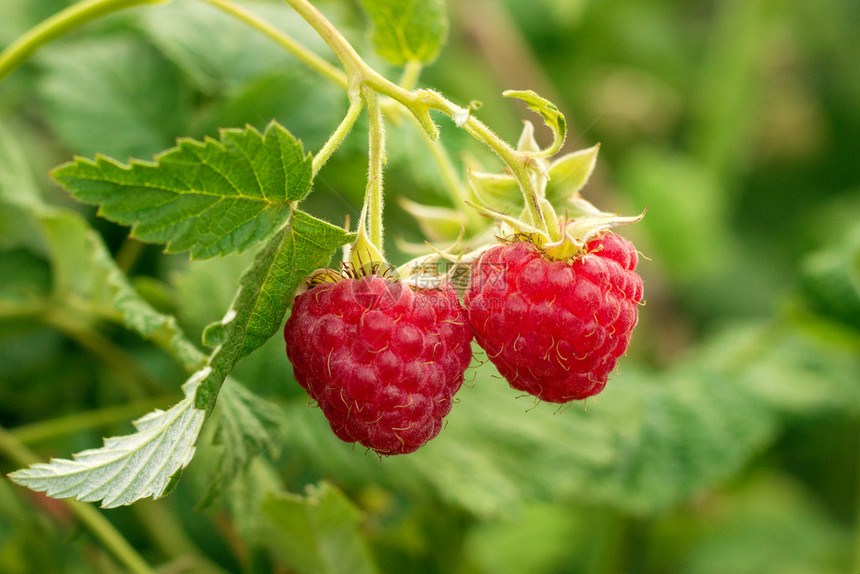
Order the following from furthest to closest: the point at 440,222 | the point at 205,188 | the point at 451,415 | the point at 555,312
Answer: the point at 451,415
the point at 440,222
the point at 555,312
the point at 205,188

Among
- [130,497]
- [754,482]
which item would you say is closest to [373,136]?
[130,497]

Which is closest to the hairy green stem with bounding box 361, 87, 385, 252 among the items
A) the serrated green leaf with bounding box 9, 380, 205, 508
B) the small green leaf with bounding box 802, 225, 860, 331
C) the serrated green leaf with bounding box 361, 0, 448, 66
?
the serrated green leaf with bounding box 9, 380, 205, 508

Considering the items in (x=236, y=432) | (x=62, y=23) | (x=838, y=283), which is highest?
(x=62, y=23)

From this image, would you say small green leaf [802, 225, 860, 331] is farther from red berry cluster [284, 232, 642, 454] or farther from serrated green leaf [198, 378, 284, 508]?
serrated green leaf [198, 378, 284, 508]

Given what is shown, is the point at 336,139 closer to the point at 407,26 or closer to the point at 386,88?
the point at 386,88

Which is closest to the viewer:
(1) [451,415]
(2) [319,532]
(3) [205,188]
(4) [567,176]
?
(3) [205,188]

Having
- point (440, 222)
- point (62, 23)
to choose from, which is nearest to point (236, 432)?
point (440, 222)

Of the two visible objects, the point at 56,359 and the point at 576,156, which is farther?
the point at 56,359

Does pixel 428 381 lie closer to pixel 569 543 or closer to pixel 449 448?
pixel 449 448
